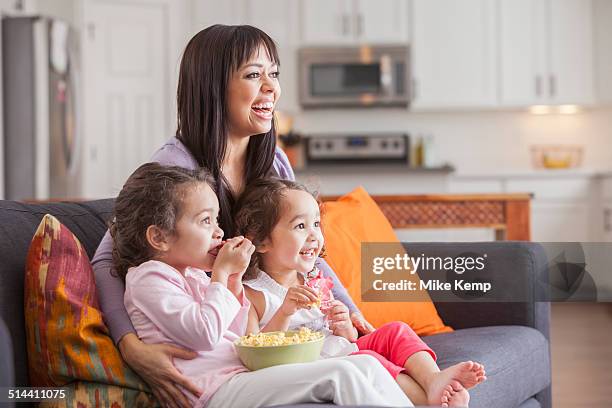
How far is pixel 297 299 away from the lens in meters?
1.68

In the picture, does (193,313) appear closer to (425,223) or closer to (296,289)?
(296,289)

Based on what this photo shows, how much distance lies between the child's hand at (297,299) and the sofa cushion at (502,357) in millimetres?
439

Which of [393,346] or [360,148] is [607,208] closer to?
[360,148]

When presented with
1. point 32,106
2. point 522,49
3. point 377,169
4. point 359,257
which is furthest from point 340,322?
point 522,49

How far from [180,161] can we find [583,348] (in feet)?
10.4

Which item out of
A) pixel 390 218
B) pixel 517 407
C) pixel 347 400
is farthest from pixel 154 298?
pixel 390 218

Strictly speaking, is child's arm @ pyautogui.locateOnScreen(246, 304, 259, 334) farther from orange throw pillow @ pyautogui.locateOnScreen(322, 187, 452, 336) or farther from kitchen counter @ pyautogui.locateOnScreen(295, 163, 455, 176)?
kitchen counter @ pyautogui.locateOnScreen(295, 163, 455, 176)

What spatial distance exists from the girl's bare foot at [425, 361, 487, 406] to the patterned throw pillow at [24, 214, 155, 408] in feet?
1.73

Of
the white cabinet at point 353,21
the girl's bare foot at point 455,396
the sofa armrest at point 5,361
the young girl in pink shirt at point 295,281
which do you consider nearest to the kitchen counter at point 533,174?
the white cabinet at point 353,21

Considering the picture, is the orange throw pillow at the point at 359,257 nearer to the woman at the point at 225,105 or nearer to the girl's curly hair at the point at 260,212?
the woman at the point at 225,105

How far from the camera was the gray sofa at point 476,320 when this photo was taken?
156 cm

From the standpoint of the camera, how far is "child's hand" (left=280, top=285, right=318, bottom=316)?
5.46 feet

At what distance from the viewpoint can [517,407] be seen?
86.8 inches

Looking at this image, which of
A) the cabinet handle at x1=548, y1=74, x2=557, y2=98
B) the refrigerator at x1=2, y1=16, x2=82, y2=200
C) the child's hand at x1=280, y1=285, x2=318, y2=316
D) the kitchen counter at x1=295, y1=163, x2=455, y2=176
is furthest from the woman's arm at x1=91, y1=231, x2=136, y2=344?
the cabinet handle at x1=548, y1=74, x2=557, y2=98
